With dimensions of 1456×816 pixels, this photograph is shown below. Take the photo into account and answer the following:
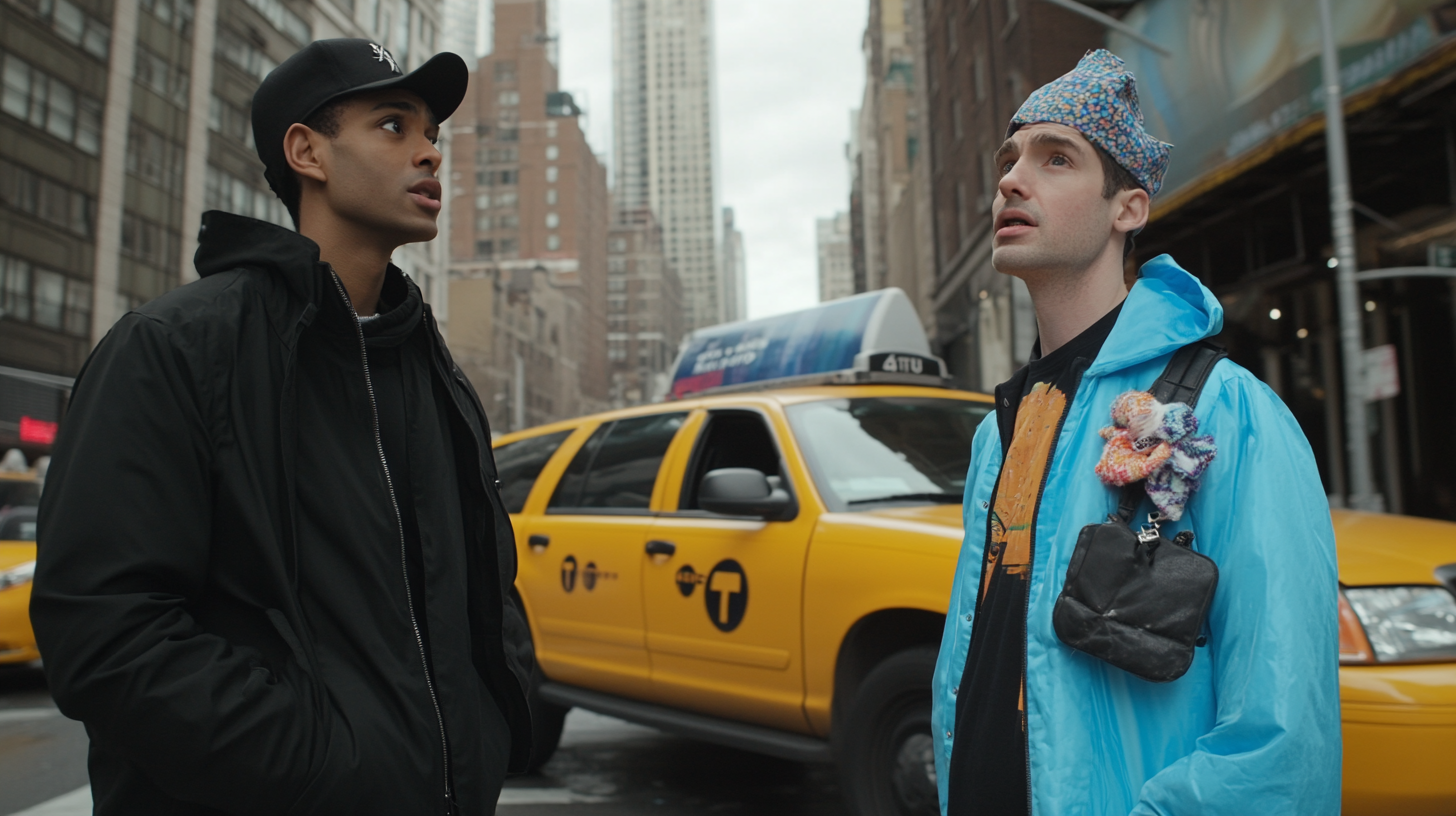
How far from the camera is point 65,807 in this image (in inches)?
193

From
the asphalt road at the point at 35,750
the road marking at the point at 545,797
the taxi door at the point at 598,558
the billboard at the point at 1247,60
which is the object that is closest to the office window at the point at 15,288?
the asphalt road at the point at 35,750

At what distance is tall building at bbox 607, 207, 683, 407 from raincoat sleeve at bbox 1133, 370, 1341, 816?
16834 cm

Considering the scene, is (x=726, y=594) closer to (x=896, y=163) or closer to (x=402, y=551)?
(x=402, y=551)

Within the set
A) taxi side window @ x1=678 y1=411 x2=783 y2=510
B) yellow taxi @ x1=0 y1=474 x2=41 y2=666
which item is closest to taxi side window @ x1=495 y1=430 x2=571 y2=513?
taxi side window @ x1=678 y1=411 x2=783 y2=510

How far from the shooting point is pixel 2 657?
7824mm

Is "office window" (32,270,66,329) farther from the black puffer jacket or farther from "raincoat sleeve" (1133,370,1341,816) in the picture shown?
"raincoat sleeve" (1133,370,1341,816)

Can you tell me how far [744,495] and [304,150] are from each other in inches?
104

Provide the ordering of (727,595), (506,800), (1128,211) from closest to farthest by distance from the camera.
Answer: (1128,211), (727,595), (506,800)

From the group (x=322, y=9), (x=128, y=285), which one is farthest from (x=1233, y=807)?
(x=322, y=9)

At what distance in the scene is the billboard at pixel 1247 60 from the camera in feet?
39.5

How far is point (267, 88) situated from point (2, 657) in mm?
7745

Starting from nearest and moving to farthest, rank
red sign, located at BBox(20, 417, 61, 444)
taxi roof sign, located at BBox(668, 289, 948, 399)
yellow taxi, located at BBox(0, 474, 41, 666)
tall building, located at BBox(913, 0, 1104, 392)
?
taxi roof sign, located at BBox(668, 289, 948, 399) < yellow taxi, located at BBox(0, 474, 41, 666) < tall building, located at BBox(913, 0, 1104, 392) < red sign, located at BBox(20, 417, 61, 444)

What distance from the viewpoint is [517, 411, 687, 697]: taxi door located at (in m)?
5.25

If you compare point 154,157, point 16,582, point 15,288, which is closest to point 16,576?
point 16,582
